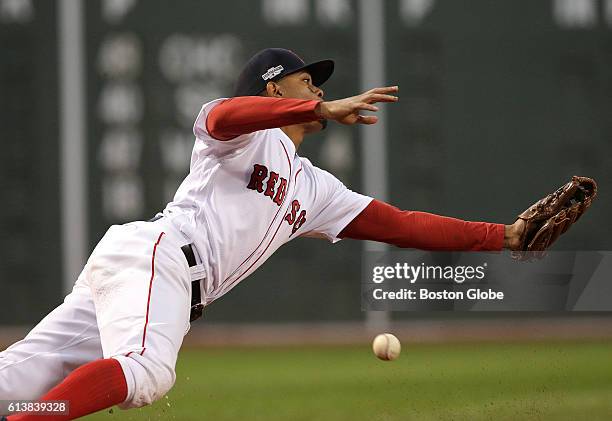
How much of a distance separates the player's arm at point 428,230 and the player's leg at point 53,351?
3.40 feet

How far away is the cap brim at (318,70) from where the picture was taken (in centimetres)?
367

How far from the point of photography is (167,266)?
9.78ft

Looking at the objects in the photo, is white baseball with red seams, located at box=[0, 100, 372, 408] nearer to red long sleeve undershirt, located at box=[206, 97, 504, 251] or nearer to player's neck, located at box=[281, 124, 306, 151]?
player's neck, located at box=[281, 124, 306, 151]

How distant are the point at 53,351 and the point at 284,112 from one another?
1080mm

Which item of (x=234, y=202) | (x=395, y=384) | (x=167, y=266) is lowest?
(x=395, y=384)

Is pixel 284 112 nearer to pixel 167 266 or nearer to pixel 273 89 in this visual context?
pixel 167 266

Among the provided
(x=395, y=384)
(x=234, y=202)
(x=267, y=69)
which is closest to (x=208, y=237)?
(x=234, y=202)

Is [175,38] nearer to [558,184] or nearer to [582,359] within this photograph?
[558,184]

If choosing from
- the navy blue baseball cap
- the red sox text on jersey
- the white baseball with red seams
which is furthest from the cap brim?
the red sox text on jersey

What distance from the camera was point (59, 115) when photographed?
30.8 ft

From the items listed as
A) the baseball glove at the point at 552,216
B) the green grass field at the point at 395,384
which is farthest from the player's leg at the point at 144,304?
the green grass field at the point at 395,384

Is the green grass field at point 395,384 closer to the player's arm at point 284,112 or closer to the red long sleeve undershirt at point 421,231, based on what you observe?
the red long sleeve undershirt at point 421,231

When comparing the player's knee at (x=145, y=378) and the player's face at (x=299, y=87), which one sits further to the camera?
the player's face at (x=299, y=87)

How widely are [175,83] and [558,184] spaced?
3729 mm
